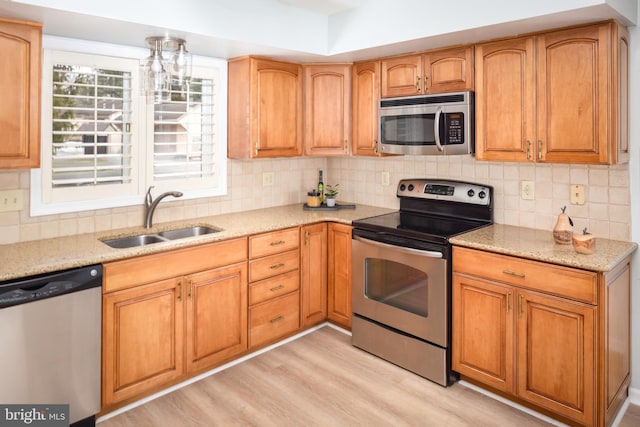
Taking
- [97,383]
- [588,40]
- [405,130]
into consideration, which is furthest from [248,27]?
[97,383]

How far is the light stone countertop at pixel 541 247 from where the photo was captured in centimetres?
225

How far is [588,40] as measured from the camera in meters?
2.40

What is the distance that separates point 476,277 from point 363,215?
1093 millimetres

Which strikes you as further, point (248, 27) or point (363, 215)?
point (363, 215)

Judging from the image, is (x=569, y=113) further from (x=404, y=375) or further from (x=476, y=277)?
(x=404, y=375)

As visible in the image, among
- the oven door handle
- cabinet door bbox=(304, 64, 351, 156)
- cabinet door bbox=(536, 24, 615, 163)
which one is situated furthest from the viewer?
cabinet door bbox=(304, 64, 351, 156)

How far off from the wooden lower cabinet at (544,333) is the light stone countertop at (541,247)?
0.14 feet

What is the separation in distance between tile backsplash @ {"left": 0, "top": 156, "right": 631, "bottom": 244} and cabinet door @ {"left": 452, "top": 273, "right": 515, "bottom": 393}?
0.68 m

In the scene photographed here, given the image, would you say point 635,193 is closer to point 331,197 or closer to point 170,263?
point 331,197

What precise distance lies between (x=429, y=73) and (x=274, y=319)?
1.95 m

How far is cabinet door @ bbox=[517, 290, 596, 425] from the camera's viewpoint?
7.41 feet

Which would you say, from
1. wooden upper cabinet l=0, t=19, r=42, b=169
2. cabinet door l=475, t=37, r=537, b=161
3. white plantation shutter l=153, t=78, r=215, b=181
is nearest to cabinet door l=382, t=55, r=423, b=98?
cabinet door l=475, t=37, r=537, b=161

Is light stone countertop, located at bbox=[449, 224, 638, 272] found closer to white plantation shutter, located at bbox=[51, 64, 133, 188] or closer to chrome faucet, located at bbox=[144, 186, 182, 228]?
chrome faucet, located at bbox=[144, 186, 182, 228]

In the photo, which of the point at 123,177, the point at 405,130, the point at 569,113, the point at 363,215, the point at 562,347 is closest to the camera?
the point at 562,347
